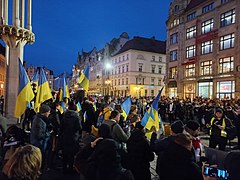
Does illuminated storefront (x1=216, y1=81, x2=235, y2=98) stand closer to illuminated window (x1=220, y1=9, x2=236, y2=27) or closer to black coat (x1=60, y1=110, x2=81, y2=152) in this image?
illuminated window (x1=220, y1=9, x2=236, y2=27)

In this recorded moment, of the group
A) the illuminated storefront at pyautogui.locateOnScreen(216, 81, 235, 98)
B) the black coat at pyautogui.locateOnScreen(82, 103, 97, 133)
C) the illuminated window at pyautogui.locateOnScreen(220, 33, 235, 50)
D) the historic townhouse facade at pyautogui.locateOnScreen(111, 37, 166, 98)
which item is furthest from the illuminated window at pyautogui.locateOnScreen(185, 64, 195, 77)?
the black coat at pyautogui.locateOnScreen(82, 103, 97, 133)

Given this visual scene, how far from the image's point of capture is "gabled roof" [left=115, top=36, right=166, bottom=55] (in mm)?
59894

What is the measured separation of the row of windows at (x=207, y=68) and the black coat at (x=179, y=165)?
1149 inches

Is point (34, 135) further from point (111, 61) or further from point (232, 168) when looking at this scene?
point (111, 61)

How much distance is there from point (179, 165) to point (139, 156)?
143 cm

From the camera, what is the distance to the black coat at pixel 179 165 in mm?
3145

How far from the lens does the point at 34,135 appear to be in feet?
19.0

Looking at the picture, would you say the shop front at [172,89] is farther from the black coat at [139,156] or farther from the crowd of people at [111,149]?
the black coat at [139,156]

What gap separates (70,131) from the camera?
20.8 feet

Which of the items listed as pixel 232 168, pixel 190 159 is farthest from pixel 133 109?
pixel 232 168

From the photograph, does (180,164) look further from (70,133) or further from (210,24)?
(210,24)

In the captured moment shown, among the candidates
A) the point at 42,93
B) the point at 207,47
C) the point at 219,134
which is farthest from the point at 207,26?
the point at 42,93

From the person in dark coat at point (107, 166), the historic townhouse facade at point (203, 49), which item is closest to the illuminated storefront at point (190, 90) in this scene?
the historic townhouse facade at point (203, 49)

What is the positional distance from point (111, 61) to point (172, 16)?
31.6 metres
